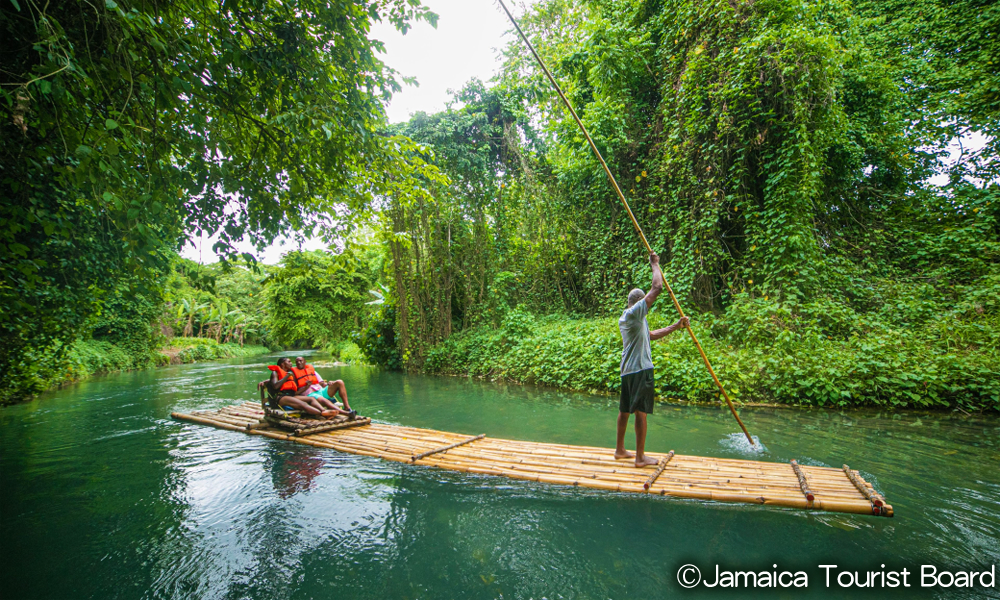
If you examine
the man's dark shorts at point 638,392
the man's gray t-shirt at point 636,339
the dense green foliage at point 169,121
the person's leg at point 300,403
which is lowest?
the person's leg at point 300,403

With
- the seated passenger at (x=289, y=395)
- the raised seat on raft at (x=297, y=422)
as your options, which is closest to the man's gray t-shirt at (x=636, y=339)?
the raised seat on raft at (x=297, y=422)

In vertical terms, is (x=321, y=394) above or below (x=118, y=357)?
above

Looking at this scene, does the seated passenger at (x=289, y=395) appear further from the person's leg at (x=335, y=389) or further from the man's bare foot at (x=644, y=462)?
the man's bare foot at (x=644, y=462)

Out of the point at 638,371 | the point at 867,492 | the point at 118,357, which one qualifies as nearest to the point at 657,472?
the point at 638,371

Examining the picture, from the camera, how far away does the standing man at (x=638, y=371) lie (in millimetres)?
3830

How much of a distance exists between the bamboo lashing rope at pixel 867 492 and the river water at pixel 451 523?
0.24 metres

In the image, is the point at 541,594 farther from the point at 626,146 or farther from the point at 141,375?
the point at 141,375

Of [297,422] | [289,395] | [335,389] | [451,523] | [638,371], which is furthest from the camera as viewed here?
[335,389]

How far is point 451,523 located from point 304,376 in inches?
155

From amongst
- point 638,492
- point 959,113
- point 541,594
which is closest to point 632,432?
point 638,492

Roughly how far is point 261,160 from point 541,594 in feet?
14.0

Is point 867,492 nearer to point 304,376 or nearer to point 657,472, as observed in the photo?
point 657,472

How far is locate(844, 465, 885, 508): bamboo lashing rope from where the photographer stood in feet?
9.12

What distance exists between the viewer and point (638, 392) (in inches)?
152
